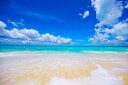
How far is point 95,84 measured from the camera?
3.97m

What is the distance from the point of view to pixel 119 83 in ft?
13.1

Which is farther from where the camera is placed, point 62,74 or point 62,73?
point 62,73

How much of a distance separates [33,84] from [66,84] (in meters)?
1.79

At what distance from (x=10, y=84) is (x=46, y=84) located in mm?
1943

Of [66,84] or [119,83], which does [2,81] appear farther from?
[119,83]

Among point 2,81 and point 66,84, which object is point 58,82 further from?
point 2,81

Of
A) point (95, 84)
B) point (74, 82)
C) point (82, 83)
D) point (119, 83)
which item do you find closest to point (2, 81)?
point (74, 82)

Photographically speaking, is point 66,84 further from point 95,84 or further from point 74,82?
point 95,84

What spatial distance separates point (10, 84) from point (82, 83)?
394cm

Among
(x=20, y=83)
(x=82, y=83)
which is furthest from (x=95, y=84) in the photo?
(x=20, y=83)

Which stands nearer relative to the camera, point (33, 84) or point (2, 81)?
point (33, 84)

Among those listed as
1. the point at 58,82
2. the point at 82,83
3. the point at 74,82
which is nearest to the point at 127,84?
the point at 82,83

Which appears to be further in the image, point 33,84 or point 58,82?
point 58,82

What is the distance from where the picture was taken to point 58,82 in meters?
4.20
